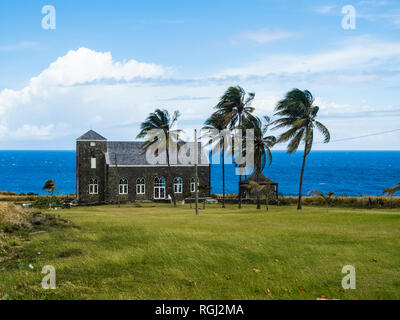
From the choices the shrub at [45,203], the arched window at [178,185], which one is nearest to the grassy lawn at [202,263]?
the shrub at [45,203]

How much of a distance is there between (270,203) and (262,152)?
9.66m

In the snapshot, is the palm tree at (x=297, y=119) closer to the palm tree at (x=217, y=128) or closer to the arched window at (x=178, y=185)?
the palm tree at (x=217, y=128)

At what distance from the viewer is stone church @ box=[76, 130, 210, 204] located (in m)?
56.4

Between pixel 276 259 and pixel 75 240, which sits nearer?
pixel 276 259

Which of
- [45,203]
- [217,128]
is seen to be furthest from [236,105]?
[45,203]

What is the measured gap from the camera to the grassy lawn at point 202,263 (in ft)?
36.6

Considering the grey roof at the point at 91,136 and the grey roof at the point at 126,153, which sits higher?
the grey roof at the point at 91,136

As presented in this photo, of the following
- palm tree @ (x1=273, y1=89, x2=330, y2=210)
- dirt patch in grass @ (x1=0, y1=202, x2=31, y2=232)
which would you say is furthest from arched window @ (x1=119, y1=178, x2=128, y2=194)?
dirt patch in grass @ (x1=0, y1=202, x2=31, y2=232)

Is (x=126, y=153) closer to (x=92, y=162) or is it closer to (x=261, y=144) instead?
(x=92, y=162)

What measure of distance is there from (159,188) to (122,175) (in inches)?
197

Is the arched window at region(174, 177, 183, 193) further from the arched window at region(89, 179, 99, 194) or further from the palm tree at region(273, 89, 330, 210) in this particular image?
the palm tree at region(273, 89, 330, 210)
